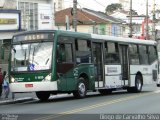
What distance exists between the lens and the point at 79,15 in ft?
252

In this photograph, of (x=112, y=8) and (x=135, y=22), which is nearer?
(x=135, y=22)

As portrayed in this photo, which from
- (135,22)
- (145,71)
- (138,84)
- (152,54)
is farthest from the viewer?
(135,22)

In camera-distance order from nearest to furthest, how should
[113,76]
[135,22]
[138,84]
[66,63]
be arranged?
[66,63] → [113,76] → [138,84] → [135,22]

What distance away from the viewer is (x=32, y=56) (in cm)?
2150

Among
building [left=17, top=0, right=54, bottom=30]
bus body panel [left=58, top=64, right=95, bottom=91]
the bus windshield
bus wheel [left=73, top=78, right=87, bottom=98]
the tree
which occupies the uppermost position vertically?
the tree

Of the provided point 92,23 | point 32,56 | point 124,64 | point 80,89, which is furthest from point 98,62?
point 92,23

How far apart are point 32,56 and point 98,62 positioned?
4.64 metres

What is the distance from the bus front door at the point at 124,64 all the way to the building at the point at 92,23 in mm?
44981

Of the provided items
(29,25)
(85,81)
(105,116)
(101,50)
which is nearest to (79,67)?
(85,81)

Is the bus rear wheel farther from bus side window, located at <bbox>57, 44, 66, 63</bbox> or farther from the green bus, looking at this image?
bus side window, located at <bbox>57, 44, 66, 63</bbox>

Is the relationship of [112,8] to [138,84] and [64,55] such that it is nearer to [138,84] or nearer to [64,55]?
[138,84]

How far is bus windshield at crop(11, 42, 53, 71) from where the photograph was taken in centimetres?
2134

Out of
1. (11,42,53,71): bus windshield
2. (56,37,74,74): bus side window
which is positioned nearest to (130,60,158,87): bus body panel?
(56,37,74,74): bus side window

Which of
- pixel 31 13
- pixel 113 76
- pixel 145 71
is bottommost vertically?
pixel 113 76
